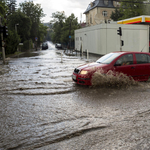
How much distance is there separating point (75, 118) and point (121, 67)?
4239mm

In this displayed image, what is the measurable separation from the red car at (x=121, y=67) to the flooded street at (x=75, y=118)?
589 mm

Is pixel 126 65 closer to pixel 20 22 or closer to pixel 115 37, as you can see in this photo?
pixel 115 37

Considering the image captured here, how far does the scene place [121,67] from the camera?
334 inches

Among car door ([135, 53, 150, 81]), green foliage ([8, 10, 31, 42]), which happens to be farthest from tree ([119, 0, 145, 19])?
car door ([135, 53, 150, 81])

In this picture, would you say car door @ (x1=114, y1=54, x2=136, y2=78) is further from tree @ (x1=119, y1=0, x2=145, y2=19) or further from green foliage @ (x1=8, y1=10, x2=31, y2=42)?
green foliage @ (x1=8, y1=10, x2=31, y2=42)

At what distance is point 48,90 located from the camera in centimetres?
804

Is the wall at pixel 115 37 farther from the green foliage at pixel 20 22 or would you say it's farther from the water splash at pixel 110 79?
the green foliage at pixel 20 22

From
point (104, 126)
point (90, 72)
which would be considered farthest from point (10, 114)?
point (90, 72)

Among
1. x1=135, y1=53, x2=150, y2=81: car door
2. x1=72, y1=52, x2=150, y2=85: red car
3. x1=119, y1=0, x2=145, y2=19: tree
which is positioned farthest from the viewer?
x1=119, y1=0, x2=145, y2=19: tree

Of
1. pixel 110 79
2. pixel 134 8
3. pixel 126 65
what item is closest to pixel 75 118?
pixel 110 79

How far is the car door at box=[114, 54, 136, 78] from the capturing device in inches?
333

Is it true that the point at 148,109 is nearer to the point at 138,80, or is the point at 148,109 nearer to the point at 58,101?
the point at 58,101

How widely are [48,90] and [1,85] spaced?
2403 millimetres

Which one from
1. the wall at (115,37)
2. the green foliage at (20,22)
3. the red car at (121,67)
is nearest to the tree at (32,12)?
the green foliage at (20,22)
